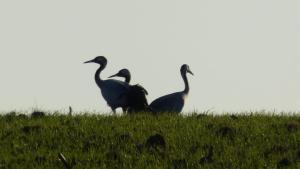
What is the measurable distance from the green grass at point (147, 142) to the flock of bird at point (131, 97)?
246 inches

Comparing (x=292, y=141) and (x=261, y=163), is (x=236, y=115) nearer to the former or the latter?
(x=292, y=141)

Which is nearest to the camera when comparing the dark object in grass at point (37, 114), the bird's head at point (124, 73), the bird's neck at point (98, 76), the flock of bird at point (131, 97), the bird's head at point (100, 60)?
the dark object in grass at point (37, 114)

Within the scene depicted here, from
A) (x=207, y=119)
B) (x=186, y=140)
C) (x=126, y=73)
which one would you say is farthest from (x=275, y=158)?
(x=126, y=73)

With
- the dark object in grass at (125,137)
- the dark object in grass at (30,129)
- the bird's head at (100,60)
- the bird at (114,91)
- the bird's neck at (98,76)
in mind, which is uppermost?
the bird's head at (100,60)

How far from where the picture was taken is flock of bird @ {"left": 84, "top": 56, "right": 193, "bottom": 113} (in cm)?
2428

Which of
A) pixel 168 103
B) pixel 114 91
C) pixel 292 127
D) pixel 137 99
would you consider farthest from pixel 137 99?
pixel 292 127

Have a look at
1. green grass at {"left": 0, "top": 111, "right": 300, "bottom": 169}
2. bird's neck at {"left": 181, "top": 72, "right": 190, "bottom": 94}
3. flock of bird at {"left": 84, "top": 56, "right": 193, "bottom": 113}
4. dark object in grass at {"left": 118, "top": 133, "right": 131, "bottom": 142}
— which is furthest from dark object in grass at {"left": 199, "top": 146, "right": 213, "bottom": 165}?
bird's neck at {"left": 181, "top": 72, "right": 190, "bottom": 94}

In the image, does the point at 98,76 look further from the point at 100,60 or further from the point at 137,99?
the point at 137,99

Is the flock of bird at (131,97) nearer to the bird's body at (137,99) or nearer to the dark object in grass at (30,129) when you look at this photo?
the bird's body at (137,99)

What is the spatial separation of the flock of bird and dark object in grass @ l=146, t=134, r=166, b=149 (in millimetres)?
7959

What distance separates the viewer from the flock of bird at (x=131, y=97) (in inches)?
956

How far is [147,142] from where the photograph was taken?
15188 mm

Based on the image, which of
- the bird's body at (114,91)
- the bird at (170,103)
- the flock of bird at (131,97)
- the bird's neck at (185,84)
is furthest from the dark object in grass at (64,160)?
the bird's neck at (185,84)

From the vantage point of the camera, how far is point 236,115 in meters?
19.0
